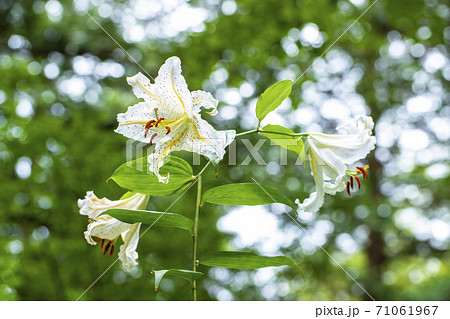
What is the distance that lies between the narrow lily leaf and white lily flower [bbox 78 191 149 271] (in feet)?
0.51

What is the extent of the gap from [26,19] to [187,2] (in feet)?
4.33

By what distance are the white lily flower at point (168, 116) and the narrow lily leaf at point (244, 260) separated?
153 millimetres

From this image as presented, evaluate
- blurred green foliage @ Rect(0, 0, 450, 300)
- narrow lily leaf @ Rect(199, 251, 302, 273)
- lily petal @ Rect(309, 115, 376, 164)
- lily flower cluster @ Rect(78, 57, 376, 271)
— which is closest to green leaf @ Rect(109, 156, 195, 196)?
lily flower cluster @ Rect(78, 57, 376, 271)

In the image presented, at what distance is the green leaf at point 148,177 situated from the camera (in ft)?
2.41

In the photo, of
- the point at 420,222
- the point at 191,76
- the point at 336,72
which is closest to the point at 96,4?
the point at 191,76

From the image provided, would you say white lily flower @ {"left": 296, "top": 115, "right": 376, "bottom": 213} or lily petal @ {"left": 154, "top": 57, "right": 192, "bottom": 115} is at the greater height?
lily petal @ {"left": 154, "top": 57, "right": 192, "bottom": 115}

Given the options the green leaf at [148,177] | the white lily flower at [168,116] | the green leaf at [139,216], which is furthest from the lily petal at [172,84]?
the green leaf at [139,216]

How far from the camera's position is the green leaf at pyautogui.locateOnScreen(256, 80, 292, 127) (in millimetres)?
728

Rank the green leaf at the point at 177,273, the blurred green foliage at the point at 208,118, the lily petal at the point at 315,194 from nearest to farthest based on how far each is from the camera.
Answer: the green leaf at the point at 177,273 < the lily petal at the point at 315,194 < the blurred green foliage at the point at 208,118

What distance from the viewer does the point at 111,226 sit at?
30.3 inches

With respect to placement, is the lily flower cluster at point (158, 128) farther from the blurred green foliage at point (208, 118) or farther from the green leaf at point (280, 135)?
the blurred green foliage at point (208, 118)

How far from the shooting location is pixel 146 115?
0.81 metres

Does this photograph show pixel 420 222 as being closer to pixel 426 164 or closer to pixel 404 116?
pixel 426 164

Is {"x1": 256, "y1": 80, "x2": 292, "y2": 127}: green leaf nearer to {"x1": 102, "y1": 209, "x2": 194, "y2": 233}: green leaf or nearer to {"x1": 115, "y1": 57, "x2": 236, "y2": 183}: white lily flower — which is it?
{"x1": 115, "y1": 57, "x2": 236, "y2": 183}: white lily flower
